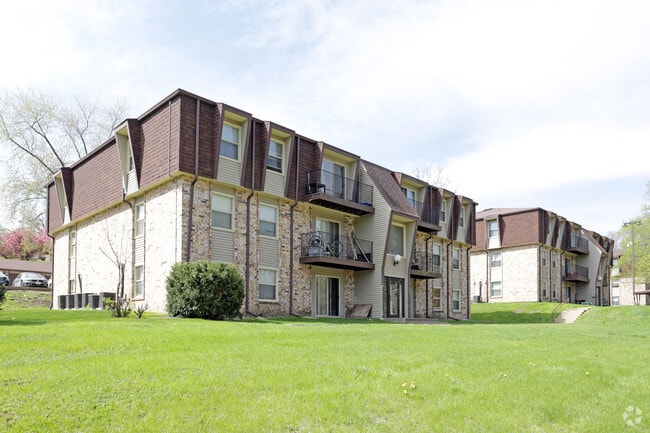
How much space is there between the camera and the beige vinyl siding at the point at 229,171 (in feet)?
72.5

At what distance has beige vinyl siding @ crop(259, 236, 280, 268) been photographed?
2352cm

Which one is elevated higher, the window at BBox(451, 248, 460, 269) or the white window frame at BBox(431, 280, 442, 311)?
the window at BBox(451, 248, 460, 269)

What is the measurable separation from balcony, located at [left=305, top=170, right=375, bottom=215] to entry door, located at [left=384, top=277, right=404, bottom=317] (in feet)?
13.1

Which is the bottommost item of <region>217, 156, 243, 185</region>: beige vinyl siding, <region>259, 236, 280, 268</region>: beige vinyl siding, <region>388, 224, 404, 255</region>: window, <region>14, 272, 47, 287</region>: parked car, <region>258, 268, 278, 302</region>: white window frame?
<region>14, 272, 47, 287</region>: parked car

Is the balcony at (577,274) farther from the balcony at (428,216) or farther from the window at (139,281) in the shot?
the window at (139,281)

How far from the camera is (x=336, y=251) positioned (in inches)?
1053

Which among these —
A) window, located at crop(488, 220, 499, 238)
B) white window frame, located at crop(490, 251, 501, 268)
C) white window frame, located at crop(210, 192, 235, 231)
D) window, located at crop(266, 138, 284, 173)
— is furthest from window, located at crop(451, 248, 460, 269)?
white window frame, located at crop(210, 192, 235, 231)

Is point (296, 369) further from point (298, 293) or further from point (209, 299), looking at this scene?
point (298, 293)

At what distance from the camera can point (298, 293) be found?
24.8m

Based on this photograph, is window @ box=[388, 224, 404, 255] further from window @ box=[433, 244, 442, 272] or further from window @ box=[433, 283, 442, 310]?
window @ box=[433, 283, 442, 310]

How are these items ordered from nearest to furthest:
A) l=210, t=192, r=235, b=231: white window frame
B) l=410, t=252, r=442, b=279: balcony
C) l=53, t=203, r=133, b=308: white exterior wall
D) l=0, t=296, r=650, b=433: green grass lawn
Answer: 1. l=0, t=296, r=650, b=433: green grass lawn
2. l=210, t=192, r=235, b=231: white window frame
3. l=53, t=203, r=133, b=308: white exterior wall
4. l=410, t=252, r=442, b=279: balcony

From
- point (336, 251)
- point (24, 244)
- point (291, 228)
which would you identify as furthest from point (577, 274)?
point (24, 244)

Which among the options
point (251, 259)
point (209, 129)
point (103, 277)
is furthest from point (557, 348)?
point (103, 277)

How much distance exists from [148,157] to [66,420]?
57.5ft
